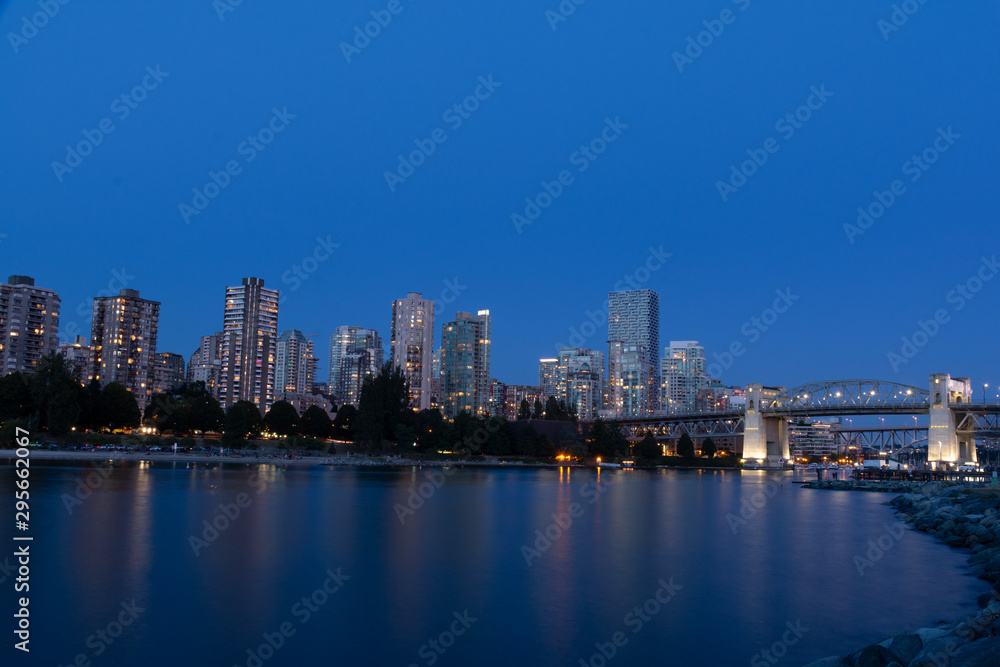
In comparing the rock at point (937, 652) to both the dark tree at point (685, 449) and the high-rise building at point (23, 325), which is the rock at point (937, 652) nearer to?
the dark tree at point (685, 449)

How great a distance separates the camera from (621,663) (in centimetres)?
1468

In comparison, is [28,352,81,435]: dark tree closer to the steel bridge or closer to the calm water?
the calm water

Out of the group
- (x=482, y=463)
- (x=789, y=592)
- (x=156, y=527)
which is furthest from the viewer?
(x=482, y=463)

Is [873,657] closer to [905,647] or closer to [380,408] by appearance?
A: [905,647]

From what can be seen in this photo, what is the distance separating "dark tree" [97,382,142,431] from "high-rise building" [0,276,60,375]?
92.7 metres

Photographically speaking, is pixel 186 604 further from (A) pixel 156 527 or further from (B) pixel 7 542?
(A) pixel 156 527

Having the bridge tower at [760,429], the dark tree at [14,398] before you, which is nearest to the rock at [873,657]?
the dark tree at [14,398]

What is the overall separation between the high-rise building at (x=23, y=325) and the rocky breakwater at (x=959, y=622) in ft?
622

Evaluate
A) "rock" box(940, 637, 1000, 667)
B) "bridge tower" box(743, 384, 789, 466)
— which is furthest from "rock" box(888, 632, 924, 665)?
"bridge tower" box(743, 384, 789, 466)

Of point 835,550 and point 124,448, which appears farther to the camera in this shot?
point 124,448

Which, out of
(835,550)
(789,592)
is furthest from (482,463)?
(789,592)

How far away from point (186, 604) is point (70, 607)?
2.40 metres

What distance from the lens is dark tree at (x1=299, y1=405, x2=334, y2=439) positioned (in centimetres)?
12362

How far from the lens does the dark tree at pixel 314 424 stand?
124 metres
